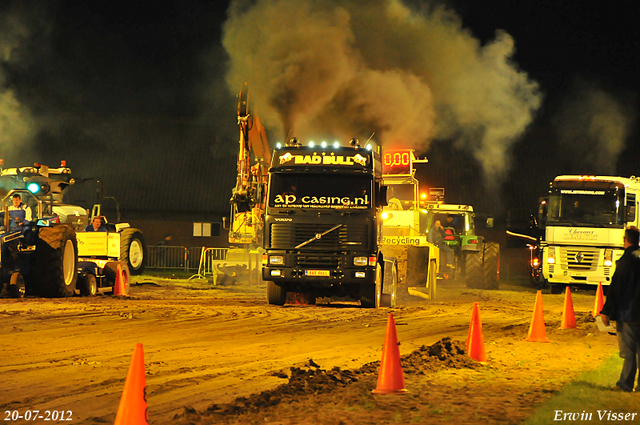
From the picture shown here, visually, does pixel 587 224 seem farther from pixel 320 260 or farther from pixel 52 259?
pixel 52 259

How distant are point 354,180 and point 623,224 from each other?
1078cm

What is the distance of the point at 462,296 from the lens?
886 inches

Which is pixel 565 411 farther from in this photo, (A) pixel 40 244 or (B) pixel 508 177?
(B) pixel 508 177

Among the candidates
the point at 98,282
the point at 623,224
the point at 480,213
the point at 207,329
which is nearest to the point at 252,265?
the point at 98,282

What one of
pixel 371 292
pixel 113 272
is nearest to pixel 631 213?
pixel 371 292

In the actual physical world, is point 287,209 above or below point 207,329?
above

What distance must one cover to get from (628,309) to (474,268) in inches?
708

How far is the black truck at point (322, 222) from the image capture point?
15.7 m

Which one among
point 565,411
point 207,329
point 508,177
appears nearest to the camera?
point 565,411

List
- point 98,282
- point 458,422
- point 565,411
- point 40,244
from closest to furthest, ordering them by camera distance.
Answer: point 458,422 < point 565,411 < point 40,244 < point 98,282

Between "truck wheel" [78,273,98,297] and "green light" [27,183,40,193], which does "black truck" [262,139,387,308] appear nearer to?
"truck wheel" [78,273,98,297]

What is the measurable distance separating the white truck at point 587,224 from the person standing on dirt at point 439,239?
311cm

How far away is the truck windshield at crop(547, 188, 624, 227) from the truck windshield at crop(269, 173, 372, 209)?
31.4 ft

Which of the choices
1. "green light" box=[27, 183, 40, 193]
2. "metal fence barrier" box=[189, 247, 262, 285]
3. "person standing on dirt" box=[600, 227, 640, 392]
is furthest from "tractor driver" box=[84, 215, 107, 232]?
"person standing on dirt" box=[600, 227, 640, 392]
